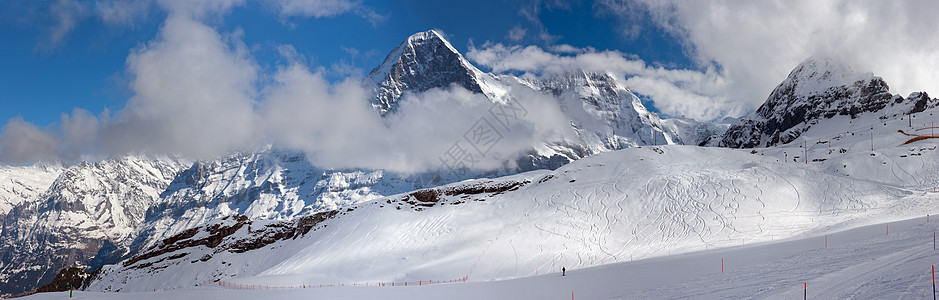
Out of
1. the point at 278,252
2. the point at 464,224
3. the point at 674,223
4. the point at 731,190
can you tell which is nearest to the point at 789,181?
the point at 731,190

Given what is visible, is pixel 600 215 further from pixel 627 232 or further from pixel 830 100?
pixel 830 100

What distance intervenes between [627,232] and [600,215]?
808 cm

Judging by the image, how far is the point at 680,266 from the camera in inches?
1681

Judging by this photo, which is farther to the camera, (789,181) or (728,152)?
(728,152)

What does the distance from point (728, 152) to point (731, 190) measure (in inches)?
1210

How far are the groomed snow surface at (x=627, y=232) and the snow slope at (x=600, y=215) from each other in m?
0.35

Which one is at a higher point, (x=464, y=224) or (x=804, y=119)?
(x=804, y=119)

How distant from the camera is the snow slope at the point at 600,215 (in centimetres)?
6988

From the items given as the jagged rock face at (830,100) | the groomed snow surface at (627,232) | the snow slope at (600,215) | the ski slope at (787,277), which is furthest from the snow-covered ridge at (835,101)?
the ski slope at (787,277)

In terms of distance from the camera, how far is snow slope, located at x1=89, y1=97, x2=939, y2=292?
6988cm

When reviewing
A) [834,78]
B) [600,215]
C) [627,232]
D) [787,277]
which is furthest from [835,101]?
[787,277]

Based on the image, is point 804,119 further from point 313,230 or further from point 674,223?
point 313,230

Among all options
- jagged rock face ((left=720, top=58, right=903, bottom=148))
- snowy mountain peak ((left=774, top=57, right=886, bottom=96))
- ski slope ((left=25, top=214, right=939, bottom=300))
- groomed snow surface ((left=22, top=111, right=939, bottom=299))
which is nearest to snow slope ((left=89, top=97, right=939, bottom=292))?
groomed snow surface ((left=22, top=111, right=939, bottom=299))

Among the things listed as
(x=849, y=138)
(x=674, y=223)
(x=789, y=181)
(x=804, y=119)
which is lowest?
(x=674, y=223)
